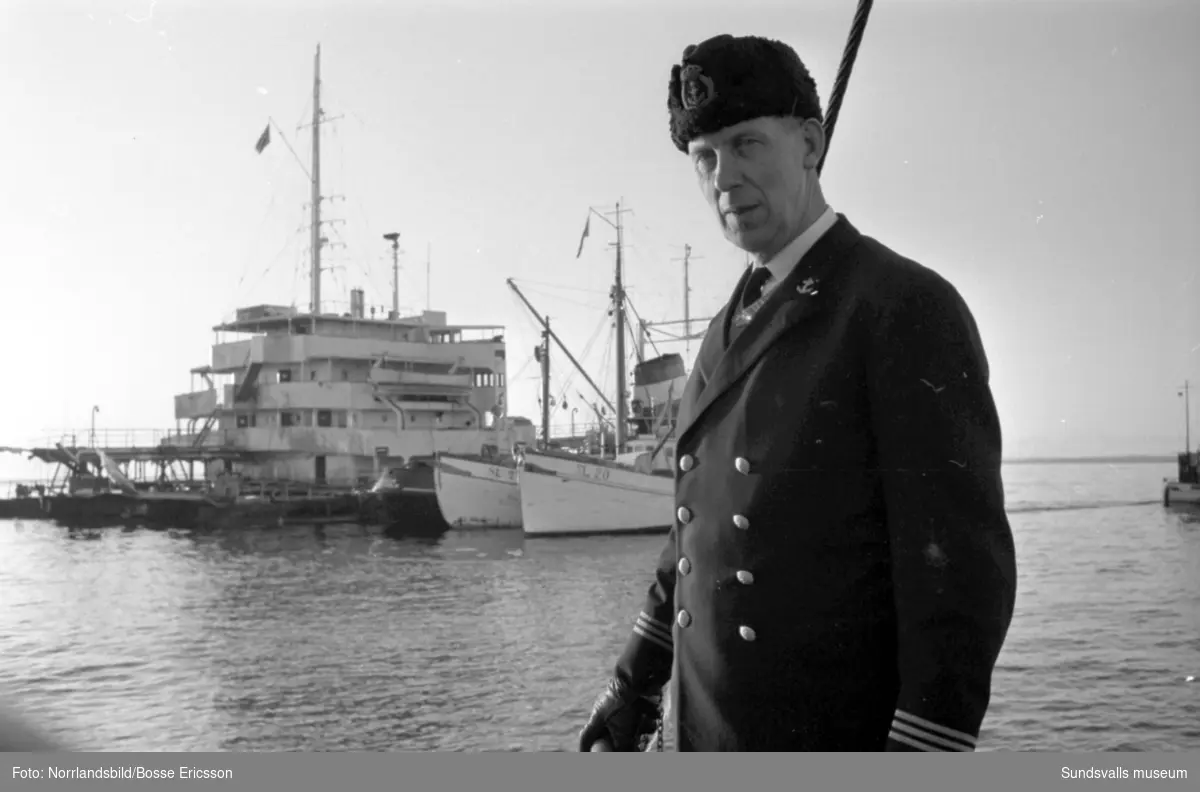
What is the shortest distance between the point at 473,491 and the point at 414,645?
20.7 m

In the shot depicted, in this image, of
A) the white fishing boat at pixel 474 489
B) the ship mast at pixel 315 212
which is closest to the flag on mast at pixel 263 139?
the ship mast at pixel 315 212

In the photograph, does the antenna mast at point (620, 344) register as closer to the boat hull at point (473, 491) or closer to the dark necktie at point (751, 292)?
the boat hull at point (473, 491)

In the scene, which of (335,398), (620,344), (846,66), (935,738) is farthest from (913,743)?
(335,398)

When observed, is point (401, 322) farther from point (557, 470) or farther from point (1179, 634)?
point (1179, 634)

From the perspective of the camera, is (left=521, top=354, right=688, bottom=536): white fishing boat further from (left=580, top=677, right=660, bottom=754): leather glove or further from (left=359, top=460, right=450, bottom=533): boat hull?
(left=580, top=677, right=660, bottom=754): leather glove

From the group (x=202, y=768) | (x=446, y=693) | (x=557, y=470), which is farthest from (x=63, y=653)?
(x=557, y=470)

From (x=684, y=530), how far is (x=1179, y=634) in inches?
611

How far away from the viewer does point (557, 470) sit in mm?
32250

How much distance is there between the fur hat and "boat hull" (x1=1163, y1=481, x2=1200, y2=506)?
46.6 m

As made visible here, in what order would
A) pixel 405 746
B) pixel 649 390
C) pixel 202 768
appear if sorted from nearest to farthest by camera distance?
pixel 202 768 → pixel 405 746 → pixel 649 390

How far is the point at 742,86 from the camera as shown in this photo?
1758mm

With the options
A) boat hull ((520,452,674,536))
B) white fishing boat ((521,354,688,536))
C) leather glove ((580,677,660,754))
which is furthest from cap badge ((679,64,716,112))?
boat hull ((520,452,674,536))

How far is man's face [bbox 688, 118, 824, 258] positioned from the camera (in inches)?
68.2

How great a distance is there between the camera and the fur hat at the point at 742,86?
175 cm
